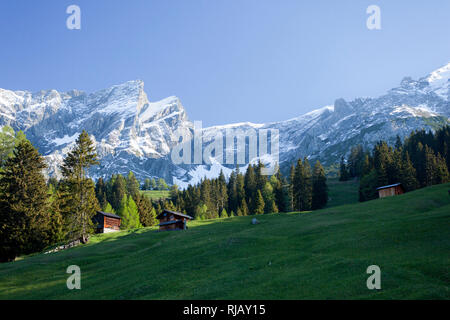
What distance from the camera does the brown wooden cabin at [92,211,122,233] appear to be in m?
84.2

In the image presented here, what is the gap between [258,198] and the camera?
109 meters

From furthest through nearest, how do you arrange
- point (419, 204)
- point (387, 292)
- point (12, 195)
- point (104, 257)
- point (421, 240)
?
point (12, 195) → point (419, 204) → point (104, 257) → point (421, 240) → point (387, 292)

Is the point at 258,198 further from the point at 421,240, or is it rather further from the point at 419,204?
the point at 421,240

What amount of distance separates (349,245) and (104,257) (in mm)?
30331

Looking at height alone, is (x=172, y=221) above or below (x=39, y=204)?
below

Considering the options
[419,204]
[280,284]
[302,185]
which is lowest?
[280,284]

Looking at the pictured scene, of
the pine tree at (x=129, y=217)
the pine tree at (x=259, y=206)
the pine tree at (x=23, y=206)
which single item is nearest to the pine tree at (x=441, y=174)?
the pine tree at (x=259, y=206)

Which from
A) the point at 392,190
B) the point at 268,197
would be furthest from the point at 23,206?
the point at 268,197

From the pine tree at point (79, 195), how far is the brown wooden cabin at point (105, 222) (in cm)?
2262

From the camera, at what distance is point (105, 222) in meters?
84.7

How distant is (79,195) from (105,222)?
25747 millimetres

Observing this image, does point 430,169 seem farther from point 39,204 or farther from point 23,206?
point 23,206

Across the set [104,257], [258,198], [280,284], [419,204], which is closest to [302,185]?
[258,198]
